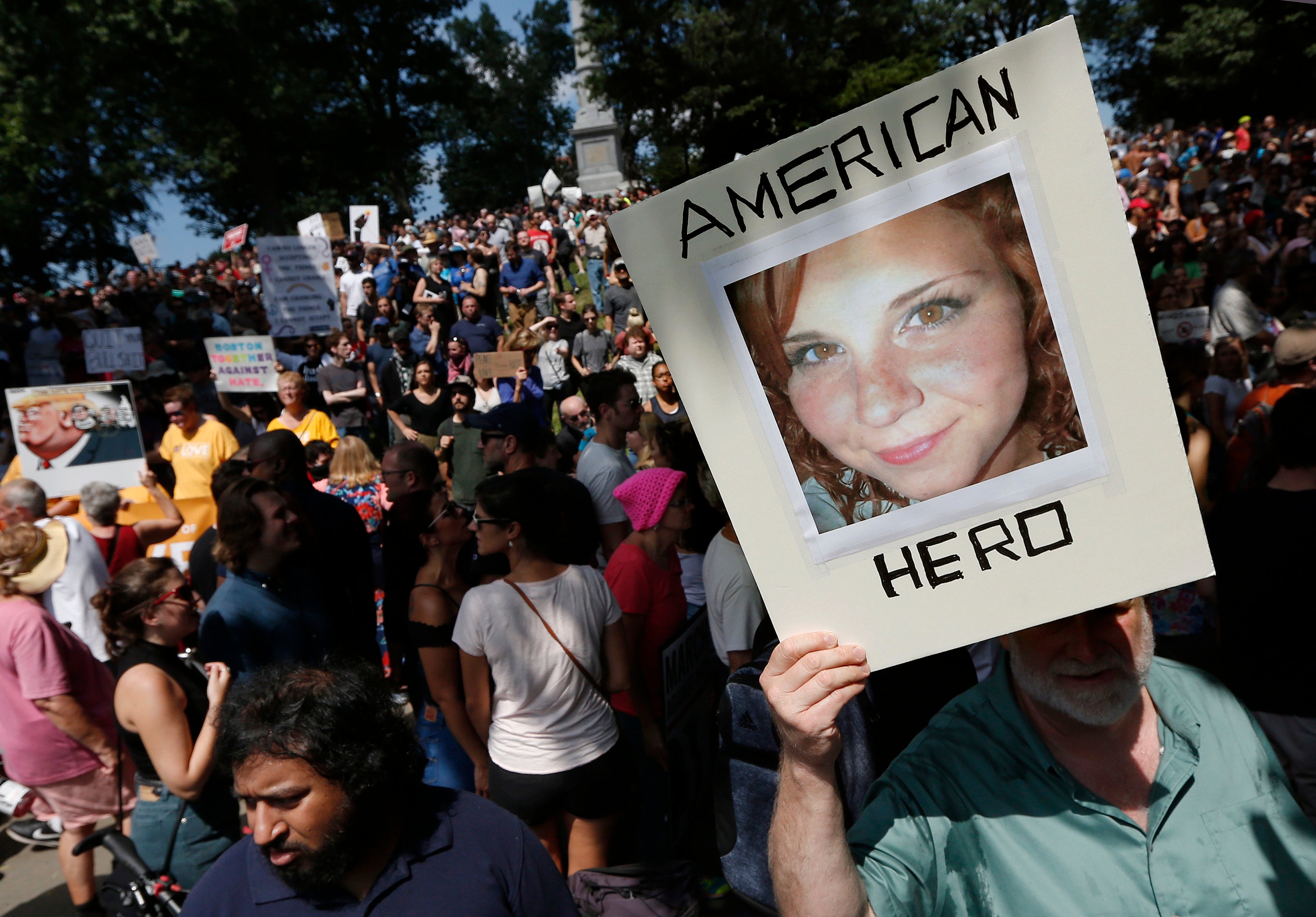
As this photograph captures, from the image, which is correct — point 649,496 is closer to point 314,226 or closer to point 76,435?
point 76,435

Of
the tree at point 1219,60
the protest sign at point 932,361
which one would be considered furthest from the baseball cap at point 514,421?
the tree at point 1219,60

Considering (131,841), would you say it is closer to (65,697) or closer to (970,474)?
(65,697)

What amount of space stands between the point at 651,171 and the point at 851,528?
37247 millimetres

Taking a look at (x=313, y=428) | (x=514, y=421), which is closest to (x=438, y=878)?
(x=514, y=421)

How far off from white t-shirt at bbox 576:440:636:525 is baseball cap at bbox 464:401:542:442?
15.6 inches

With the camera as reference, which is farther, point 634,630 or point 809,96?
point 809,96

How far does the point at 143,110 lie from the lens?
30.9 m

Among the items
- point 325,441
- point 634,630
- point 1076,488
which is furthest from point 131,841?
point 325,441

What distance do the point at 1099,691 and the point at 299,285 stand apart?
8841mm

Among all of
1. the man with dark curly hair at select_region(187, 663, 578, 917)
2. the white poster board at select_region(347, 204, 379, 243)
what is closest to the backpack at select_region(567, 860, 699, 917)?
the man with dark curly hair at select_region(187, 663, 578, 917)

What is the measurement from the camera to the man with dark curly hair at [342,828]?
201 centimetres

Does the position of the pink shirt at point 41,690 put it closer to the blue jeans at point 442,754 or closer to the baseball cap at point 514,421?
the blue jeans at point 442,754

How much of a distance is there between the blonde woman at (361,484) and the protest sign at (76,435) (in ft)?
4.42

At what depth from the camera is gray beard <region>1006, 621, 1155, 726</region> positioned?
1663 millimetres
